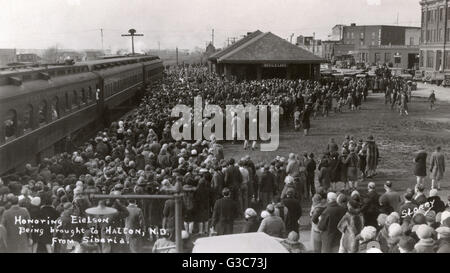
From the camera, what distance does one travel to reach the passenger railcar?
46.6 ft

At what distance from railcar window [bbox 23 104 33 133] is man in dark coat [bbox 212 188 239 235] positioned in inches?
274

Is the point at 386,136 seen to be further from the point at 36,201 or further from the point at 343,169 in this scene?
the point at 36,201

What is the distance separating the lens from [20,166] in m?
14.8

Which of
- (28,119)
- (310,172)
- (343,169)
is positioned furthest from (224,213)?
(28,119)

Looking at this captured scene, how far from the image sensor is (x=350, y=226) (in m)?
9.56

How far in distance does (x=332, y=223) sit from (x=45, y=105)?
1100cm

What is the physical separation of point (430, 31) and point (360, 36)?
34.3m

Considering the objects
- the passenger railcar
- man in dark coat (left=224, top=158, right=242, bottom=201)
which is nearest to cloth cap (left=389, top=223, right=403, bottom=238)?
man in dark coat (left=224, top=158, right=242, bottom=201)

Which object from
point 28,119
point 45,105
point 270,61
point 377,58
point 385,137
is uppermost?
point 377,58

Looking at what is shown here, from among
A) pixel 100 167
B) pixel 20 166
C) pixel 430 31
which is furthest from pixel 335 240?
pixel 430 31

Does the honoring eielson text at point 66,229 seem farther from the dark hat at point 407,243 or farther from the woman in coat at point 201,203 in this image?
the dark hat at point 407,243

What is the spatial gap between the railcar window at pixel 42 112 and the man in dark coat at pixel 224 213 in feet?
26.5

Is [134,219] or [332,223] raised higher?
[332,223]
